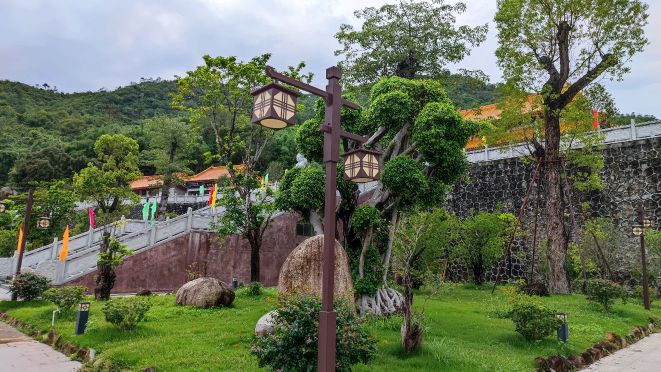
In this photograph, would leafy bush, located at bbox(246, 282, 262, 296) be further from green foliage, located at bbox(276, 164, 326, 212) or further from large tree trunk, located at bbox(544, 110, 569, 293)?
large tree trunk, located at bbox(544, 110, 569, 293)

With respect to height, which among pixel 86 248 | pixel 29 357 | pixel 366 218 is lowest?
pixel 29 357

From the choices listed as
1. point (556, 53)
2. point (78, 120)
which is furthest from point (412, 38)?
point (78, 120)

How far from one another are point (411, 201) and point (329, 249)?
7.00 meters

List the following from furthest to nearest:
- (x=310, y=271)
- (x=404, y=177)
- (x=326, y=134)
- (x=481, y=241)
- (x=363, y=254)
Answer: (x=481, y=241)
(x=363, y=254)
(x=404, y=177)
(x=310, y=271)
(x=326, y=134)

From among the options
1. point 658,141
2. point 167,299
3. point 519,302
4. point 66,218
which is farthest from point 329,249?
point 66,218

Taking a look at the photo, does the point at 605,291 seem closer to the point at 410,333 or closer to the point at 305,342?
the point at 410,333

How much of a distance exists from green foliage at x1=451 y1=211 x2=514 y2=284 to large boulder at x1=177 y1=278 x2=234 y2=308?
10.8m

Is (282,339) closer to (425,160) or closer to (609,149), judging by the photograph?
(425,160)

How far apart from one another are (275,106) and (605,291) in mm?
10943

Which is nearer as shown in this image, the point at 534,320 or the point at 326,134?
the point at 326,134

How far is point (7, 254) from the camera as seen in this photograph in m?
24.1

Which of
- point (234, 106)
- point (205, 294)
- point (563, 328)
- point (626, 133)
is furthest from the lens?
point (626, 133)

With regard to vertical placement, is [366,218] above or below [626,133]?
below

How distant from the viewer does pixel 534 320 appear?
27.1 feet
